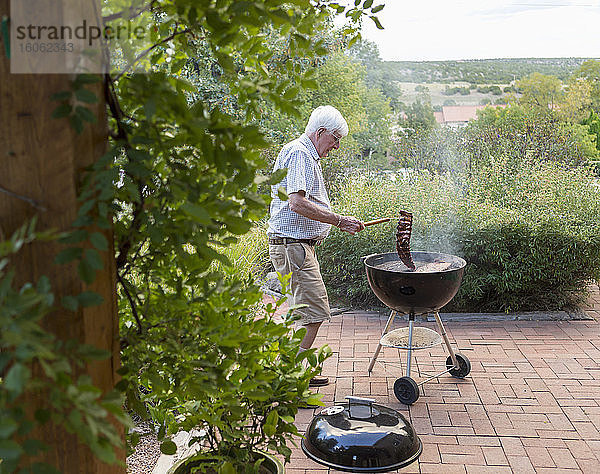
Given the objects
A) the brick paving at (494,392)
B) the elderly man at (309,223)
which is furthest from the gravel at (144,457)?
the elderly man at (309,223)

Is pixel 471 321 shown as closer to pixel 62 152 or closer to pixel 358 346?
pixel 358 346

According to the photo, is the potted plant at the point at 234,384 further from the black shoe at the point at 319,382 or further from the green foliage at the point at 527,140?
the green foliage at the point at 527,140

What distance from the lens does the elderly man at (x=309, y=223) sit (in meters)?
3.80

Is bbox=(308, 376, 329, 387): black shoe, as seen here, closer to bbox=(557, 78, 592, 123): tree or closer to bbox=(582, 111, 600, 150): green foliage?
bbox=(582, 111, 600, 150): green foliage

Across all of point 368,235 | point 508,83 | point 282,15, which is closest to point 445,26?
point 508,83

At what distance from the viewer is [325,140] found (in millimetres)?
3926

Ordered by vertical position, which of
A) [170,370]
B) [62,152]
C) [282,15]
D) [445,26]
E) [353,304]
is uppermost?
[445,26]

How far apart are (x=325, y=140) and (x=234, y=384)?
2640 mm

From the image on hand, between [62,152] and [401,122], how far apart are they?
9.49m

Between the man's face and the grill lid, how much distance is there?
1.87m

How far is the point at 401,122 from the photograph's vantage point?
10.1 m

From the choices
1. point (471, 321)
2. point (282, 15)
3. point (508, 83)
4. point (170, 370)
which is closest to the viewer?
point (282, 15)

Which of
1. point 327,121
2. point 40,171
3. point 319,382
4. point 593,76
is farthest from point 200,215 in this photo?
point 593,76

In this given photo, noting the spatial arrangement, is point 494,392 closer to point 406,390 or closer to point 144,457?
point 406,390
